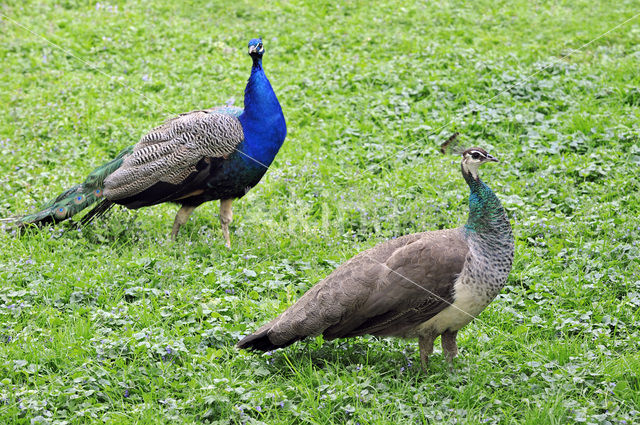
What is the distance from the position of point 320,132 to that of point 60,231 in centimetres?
299

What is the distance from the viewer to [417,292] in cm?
419

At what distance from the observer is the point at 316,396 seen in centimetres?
414

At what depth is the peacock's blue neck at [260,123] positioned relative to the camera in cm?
605

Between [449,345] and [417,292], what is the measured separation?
1.50 ft

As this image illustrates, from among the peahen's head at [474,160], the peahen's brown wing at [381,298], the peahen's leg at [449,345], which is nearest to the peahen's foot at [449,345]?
the peahen's leg at [449,345]

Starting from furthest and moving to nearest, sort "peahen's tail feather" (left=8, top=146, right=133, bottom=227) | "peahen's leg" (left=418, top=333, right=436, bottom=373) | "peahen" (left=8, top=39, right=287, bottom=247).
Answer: "peahen's tail feather" (left=8, top=146, right=133, bottom=227) < "peahen" (left=8, top=39, right=287, bottom=247) < "peahen's leg" (left=418, top=333, right=436, bottom=373)

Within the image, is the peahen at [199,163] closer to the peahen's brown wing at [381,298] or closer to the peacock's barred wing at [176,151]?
the peacock's barred wing at [176,151]

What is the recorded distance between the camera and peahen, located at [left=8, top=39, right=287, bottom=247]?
6043 millimetres

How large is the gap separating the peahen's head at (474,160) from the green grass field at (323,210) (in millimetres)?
1021

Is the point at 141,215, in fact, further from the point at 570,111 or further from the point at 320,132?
the point at 570,111

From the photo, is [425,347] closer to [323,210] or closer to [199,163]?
[323,210]

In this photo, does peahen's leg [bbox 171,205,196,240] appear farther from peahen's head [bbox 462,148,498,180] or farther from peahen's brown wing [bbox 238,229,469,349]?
peahen's head [bbox 462,148,498,180]

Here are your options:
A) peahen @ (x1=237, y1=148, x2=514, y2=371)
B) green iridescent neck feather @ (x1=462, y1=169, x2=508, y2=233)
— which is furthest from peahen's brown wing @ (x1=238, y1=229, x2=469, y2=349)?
green iridescent neck feather @ (x1=462, y1=169, x2=508, y2=233)

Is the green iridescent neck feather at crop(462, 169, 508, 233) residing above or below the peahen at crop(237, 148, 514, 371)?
above
